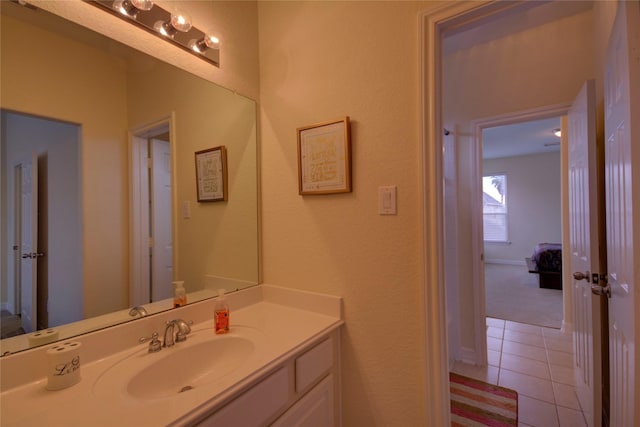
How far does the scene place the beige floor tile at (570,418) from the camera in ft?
5.35

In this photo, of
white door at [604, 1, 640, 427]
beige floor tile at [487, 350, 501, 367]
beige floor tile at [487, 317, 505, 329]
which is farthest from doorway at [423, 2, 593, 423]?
beige floor tile at [487, 317, 505, 329]

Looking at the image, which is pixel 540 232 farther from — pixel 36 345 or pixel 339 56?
pixel 36 345

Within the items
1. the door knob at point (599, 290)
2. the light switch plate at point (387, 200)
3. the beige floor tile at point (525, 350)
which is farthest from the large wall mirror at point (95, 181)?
the beige floor tile at point (525, 350)

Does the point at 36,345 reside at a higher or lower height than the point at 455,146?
lower

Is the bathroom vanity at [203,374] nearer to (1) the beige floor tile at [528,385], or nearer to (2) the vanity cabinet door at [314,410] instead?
(2) the vanity cabinet door at [314,410]

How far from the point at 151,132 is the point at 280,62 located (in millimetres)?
750

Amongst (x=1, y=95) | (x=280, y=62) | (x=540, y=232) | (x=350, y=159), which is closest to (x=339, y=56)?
(x=280, y=62)

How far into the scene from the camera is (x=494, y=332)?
Answer: 289 cm

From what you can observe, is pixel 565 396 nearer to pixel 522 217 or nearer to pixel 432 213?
pixel 432 213

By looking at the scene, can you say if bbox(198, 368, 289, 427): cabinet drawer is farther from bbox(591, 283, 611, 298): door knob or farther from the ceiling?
the ceiling

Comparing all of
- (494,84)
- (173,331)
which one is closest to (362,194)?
(173,331)

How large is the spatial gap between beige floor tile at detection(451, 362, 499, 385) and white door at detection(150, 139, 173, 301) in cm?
223

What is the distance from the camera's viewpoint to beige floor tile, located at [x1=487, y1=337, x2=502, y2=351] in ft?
8.42

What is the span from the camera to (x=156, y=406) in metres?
0.71
